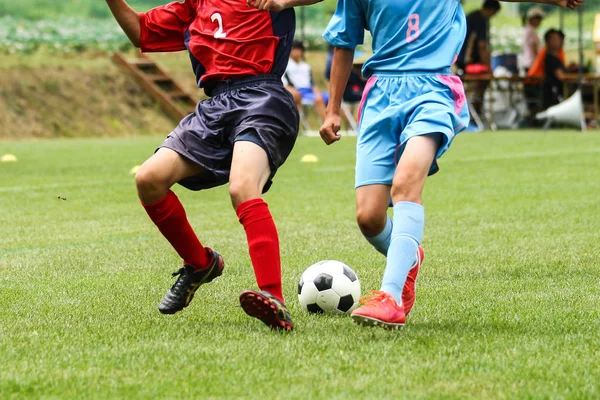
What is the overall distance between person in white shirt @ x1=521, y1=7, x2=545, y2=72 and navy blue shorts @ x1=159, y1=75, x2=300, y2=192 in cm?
1818

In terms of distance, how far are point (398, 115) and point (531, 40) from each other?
61.8 ft

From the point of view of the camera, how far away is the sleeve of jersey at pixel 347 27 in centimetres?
478

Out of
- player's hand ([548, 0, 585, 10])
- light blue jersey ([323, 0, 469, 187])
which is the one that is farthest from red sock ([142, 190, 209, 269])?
player's hand ([548, 0, 585, 10])

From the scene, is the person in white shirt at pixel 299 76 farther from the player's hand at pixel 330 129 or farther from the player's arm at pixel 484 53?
the player's hand at pixel 330 129

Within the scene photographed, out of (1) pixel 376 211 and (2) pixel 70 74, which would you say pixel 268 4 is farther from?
(2) pixel 70 74

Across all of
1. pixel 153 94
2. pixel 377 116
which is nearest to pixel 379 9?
pixel 377 116

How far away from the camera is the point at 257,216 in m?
4.42

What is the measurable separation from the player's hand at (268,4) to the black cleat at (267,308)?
1.15 metres

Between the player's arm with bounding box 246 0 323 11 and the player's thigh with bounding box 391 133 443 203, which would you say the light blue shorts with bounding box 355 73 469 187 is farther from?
the player's arm with bounding box 246 0 323 11

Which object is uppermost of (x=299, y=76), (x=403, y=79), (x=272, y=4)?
(x=272, y=4)

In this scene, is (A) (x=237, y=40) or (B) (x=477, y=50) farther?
(B) (x=477, y=50)

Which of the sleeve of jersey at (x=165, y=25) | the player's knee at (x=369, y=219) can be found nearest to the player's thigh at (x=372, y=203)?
the player's knee at (x=369, y=219)

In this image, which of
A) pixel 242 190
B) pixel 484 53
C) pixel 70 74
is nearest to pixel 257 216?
pixel 242 190

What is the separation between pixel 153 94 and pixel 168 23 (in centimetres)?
2204
